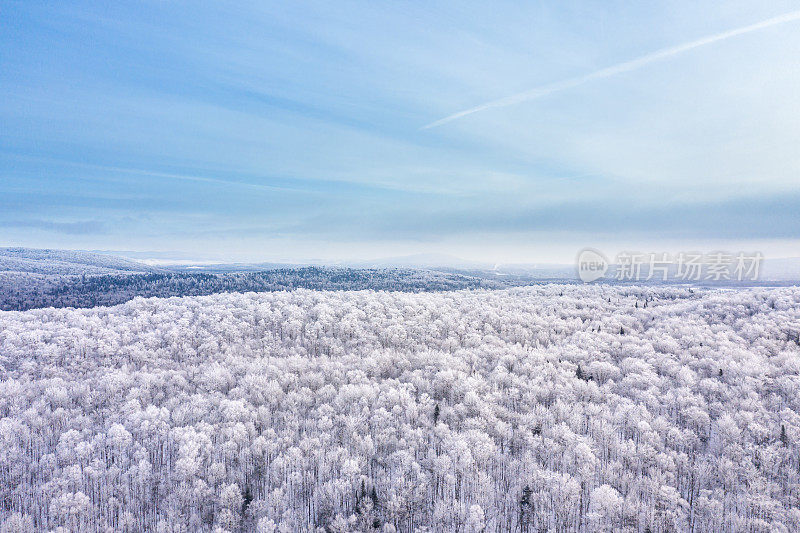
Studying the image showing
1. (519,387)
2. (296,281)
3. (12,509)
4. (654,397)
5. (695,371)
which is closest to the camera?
(12,509)

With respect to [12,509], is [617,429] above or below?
above

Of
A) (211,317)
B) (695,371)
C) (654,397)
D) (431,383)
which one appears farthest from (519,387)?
(211,317)

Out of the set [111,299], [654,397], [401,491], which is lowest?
[111,299]

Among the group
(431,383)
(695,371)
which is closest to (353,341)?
(431,383)

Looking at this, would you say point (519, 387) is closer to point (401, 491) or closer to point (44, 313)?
point (401, 491)

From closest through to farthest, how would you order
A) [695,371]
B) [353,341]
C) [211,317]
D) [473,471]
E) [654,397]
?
[473,471] → [654,397] → [695,371] → [353,341] → [211,317]

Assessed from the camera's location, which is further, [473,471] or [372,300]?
[372,300]
